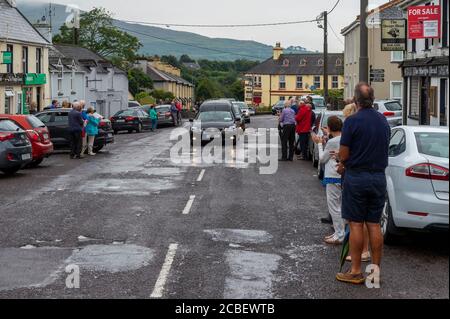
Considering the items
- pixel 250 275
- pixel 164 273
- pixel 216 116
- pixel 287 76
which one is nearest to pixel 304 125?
pixel 216 116

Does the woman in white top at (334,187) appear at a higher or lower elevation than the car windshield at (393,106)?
lower

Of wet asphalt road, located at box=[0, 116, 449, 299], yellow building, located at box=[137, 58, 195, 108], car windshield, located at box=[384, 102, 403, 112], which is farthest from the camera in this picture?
yellow building, located at box=[137, 58, 195, 108]

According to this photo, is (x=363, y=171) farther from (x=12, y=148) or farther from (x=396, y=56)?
(x=396, y=56)

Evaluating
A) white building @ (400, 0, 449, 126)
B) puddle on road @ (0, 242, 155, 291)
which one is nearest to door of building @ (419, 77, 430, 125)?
white building @ (400, 0, 449, 126)

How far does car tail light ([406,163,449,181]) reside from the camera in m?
8.46

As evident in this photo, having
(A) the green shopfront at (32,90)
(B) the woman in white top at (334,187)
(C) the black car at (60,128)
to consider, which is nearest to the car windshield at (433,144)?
(B) the woman in white top at (334,187)

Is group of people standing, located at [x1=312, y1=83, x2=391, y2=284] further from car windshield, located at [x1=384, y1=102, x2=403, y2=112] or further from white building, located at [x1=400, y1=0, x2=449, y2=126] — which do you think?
car windshield, located at [x1=384, y1=102, x2=403, y2=112]

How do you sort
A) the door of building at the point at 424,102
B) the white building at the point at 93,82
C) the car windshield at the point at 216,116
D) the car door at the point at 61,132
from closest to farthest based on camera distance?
the car door at the point at 61,132 < the car windshield at the point at 216,116 < the door of building at the point at 424,102 < the white building at the point at 93,82

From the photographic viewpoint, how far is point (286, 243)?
973cm

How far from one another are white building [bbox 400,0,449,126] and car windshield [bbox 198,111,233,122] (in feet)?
26.4

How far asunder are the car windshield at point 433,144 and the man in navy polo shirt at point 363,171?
164 centimetres

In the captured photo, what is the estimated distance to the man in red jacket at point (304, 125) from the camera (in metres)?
20.9

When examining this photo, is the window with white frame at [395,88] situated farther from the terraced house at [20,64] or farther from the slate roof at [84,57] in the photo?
the slate roof at [84,57]

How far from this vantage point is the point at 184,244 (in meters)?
9.53
